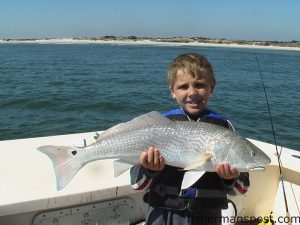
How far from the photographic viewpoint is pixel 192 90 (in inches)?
124

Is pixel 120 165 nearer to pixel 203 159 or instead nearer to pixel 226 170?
pixel 203 159

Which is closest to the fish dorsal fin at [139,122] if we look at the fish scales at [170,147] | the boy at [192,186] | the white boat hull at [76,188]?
the fish scales at [170,147]

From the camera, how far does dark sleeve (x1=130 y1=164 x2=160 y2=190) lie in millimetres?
3080

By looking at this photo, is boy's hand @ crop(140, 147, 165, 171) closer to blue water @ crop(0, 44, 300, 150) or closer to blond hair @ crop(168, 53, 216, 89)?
blond hair @ crop(168, 53, 216, 89)

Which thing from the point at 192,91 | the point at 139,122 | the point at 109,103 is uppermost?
the point at 192,91

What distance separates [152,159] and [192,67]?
2.64ft

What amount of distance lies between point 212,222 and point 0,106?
1315 cm

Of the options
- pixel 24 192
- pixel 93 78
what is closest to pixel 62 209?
pixel 24 192

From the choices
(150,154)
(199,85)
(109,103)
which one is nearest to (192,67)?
(199,85)

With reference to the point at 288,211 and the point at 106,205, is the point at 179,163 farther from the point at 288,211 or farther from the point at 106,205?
the point at 288,211

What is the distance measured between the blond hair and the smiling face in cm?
2

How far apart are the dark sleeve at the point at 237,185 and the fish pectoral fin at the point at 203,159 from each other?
0.35 m

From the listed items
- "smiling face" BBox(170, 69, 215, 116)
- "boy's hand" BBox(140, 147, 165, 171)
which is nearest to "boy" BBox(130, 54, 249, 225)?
"smiling face" BBox(170, 69, 215, 116)

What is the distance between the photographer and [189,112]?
325 cm
